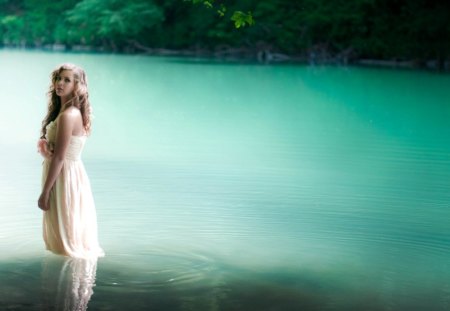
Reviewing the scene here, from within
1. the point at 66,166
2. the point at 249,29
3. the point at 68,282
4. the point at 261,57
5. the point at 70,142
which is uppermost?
the point at 70,142

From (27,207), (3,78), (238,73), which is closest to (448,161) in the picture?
(27,207)

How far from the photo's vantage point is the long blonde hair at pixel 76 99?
20.7 feet

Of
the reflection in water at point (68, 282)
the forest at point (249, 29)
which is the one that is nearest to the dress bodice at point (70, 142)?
the reflection in water at point (68, 282)

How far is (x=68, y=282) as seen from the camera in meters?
6.27

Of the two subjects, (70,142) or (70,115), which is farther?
(70,142)

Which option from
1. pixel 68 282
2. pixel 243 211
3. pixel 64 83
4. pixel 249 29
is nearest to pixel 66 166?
pixel 64 83

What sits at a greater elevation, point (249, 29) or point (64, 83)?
point (64, 83)

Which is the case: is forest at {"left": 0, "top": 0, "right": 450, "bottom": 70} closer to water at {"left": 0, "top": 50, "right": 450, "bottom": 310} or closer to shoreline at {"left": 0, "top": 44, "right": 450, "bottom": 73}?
shoreline at {"left": 0, "top": 44, "right": 450, "bottom": 73}

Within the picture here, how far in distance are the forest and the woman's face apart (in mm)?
36726

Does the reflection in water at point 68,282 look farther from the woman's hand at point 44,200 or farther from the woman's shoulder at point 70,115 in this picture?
the woman's shoulder at point 70,115

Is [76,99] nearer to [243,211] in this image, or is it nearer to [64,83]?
[64,83]

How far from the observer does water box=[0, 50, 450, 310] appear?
6.29 m

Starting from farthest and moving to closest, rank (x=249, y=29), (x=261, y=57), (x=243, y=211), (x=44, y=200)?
(x=261, y=57), (x=249, y=29), (x=243, y=211), (x=44, y=200)

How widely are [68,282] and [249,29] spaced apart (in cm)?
4638
